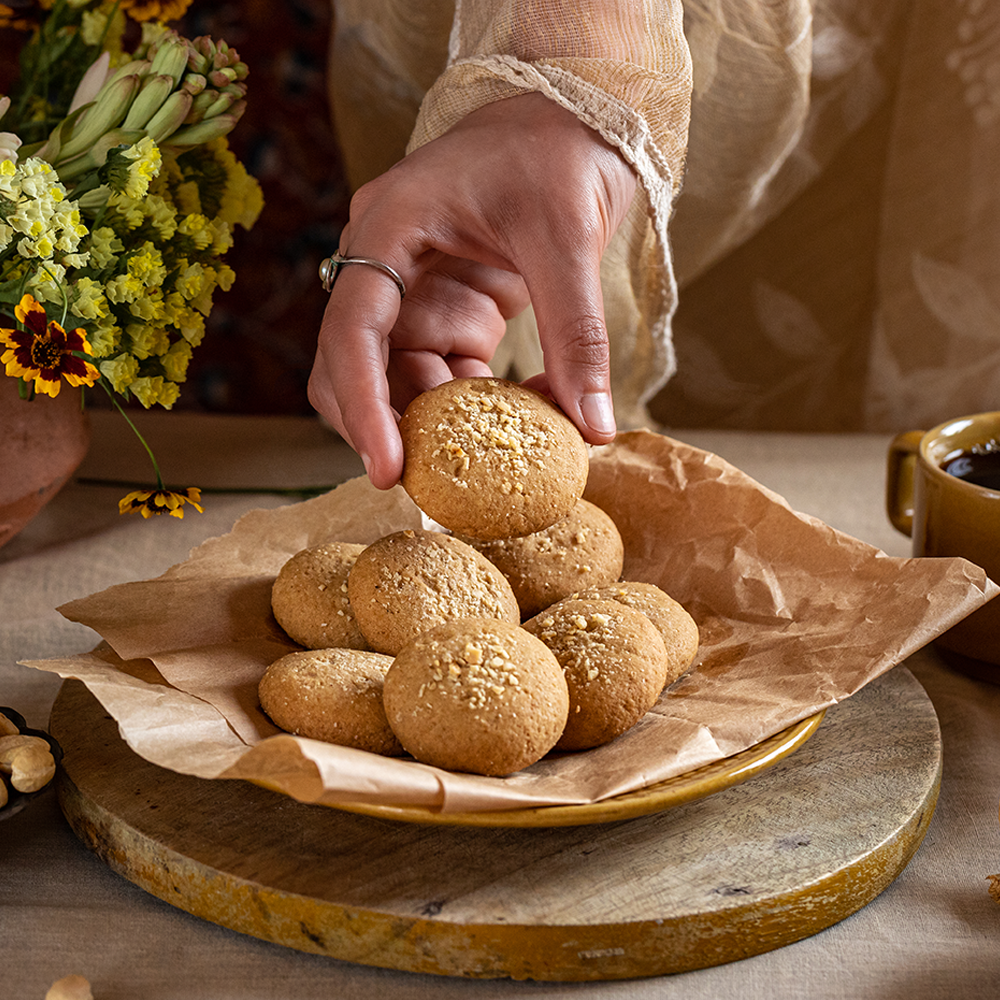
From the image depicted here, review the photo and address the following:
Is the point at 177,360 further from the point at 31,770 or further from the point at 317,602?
the point at 31,770

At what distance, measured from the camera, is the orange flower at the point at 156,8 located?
4.11 ft

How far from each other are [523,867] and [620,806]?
0.10 metres

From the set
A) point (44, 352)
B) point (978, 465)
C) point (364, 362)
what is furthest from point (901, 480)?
point (44, 352)

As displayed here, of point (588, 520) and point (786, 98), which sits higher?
point (786, 98)

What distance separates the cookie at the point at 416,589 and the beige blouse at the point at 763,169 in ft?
1.53

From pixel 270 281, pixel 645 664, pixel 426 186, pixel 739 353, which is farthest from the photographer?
pixel 739 353

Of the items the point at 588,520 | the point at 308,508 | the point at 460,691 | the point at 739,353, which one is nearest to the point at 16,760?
the point at 460,691

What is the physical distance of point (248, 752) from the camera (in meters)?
0.75

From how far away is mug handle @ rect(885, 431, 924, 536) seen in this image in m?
1.30

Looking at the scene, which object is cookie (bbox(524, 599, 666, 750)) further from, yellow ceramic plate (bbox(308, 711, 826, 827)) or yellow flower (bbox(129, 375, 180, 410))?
yellow flower (bbox(129, 375, 180, 410))

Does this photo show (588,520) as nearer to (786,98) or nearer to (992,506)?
(992,506)

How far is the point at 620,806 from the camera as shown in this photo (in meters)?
0.76

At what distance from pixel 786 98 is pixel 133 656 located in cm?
123

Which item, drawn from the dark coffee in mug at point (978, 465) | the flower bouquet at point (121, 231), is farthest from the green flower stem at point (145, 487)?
the dark coffee in mug at point (978, 465)
